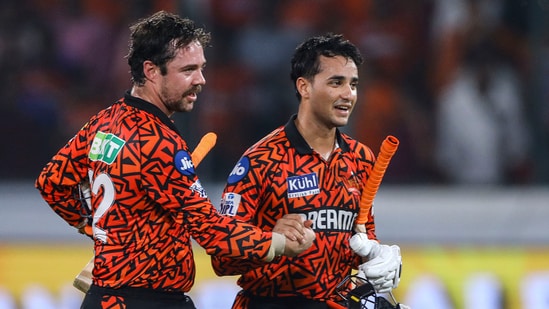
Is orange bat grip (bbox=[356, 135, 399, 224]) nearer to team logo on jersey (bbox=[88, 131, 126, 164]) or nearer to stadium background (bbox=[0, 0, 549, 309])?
team logo on jersey (bbox=[88, 131, 126, 164])

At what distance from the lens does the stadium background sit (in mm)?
8445

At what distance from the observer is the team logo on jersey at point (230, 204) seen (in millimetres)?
4793

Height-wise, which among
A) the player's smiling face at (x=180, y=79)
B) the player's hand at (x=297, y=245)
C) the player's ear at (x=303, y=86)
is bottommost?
the player's hand at (x=297, y=245)

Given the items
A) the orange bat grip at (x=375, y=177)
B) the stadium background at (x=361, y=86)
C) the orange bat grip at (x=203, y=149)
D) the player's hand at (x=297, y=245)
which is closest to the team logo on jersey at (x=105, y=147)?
the orange bat grip at (x=203, y=149)

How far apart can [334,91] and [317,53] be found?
21 cm

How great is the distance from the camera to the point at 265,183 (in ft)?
15.9

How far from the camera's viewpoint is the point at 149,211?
4.40m

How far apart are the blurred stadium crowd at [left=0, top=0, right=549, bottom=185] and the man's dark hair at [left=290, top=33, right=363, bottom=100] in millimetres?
3609

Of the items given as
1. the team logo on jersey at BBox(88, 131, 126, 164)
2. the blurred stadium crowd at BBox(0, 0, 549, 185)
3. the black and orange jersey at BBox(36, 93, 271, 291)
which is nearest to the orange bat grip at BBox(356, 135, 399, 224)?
the black and orange jersey at BBox(36, 93, 271, 291)

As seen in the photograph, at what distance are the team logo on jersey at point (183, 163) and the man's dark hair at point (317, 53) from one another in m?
0.86

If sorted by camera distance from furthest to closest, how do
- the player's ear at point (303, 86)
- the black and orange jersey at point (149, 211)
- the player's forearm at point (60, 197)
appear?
the player's ear at point (303, 86)
the player's forearm at point (60, 197)
the black and orange jersey at point (149, 211)

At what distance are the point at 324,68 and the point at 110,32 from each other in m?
4.45

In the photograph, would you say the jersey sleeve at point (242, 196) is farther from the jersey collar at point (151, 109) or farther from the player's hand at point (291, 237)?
the jersey collar at point (151, 109)

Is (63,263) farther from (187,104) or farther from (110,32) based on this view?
(187,104)
